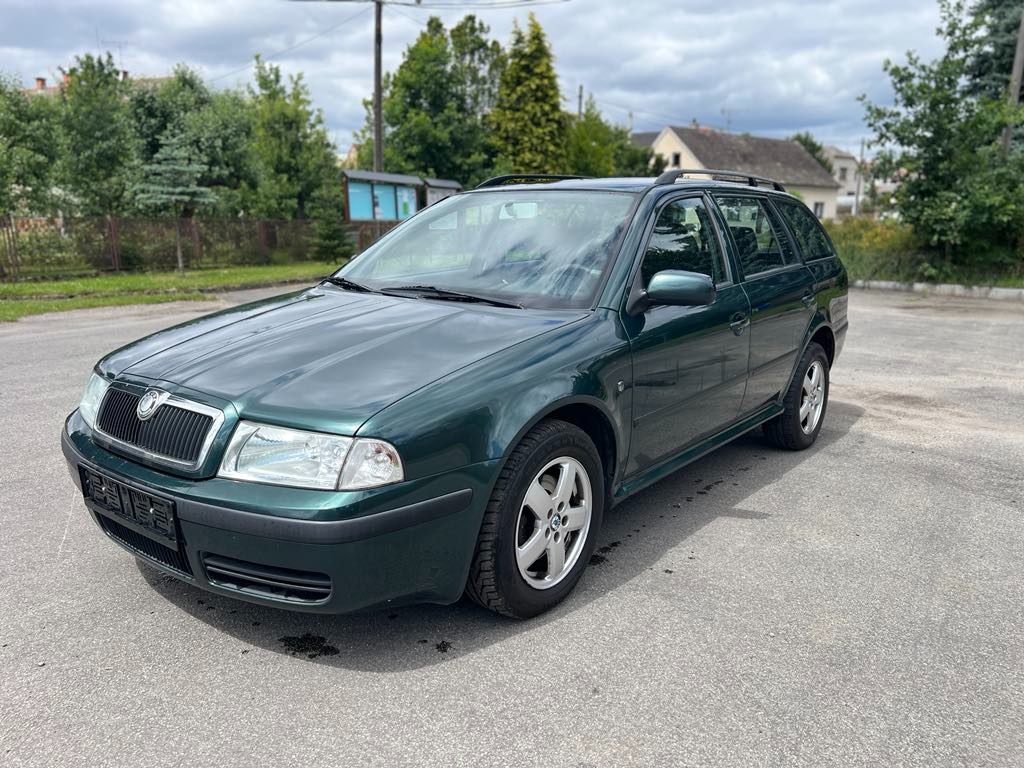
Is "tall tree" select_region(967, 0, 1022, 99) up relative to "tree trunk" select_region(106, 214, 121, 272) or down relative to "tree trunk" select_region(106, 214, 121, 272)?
up

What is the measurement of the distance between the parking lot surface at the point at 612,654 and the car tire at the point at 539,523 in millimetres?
141

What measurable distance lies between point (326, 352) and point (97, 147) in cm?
2441

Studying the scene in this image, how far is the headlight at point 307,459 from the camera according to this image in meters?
2.48

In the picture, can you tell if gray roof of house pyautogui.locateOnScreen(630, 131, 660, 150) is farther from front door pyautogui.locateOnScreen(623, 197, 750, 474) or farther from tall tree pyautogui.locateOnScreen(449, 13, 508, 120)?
front door pyautogui.locateOnScreen(623, 197, 750, 474)

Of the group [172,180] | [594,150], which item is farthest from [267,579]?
[594,150]

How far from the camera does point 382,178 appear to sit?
2350cm

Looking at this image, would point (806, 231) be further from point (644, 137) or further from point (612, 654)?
point (644, 137)

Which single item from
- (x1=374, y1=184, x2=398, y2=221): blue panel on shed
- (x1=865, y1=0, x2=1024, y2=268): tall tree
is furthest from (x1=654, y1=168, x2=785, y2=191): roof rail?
(x1=374, y1=184, x2=398, y2=221): blue panel on shed

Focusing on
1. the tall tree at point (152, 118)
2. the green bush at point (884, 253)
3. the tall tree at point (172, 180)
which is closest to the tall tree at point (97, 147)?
the tall tree at point (152, 118)

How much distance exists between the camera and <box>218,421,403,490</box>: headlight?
2482 millimetres

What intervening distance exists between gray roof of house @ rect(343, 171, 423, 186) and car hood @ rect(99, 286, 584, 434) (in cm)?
1970

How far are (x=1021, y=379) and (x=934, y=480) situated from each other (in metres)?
4.00

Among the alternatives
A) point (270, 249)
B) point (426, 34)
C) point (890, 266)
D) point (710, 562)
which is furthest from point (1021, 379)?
point (426, 34)

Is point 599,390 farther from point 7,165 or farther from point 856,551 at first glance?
point 7,165
